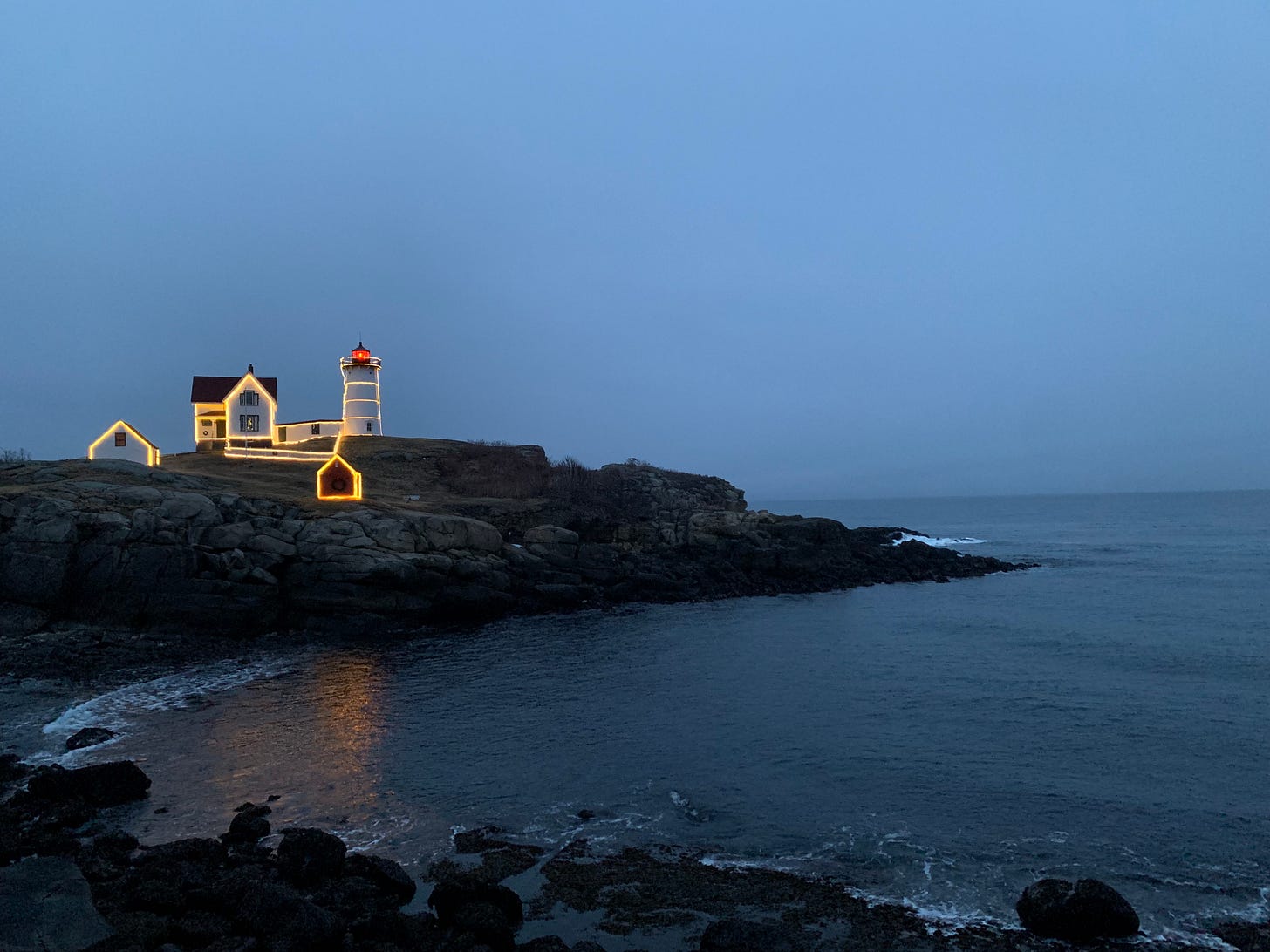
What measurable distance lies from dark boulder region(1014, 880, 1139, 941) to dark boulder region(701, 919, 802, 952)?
3780mm

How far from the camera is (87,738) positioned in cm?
2025

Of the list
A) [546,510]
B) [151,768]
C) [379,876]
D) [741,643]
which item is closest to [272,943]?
[379,876]

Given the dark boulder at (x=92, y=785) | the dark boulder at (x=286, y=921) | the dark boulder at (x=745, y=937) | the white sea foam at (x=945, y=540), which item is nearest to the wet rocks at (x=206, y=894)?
the dark boulder at (x=286, y=921)

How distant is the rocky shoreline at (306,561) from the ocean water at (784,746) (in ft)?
11.6

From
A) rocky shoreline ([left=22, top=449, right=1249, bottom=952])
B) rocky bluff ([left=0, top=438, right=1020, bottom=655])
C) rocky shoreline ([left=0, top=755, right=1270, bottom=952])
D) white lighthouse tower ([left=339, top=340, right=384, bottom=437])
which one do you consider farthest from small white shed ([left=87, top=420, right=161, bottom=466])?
rocky shoreline ([left=0, top=755, right=1270, bottom=952])

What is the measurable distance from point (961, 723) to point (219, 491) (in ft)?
123

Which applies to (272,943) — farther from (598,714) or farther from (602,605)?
(602,605)

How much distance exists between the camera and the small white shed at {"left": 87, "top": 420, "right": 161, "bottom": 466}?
172ft

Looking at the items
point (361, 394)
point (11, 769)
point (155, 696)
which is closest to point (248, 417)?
point (361, 394)

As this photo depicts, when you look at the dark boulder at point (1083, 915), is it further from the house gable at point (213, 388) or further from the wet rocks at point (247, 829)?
the house gable at point (213, 388)

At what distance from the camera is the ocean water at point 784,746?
14.6 meters

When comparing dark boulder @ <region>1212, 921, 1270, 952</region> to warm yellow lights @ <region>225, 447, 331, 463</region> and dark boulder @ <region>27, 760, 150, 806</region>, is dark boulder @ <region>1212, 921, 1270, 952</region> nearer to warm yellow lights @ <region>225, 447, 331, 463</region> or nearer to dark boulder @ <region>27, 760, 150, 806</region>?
dark boulder @ <region>27, 760, 150, 806</region>

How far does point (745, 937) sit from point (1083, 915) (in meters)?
5.01

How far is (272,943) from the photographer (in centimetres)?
1050
